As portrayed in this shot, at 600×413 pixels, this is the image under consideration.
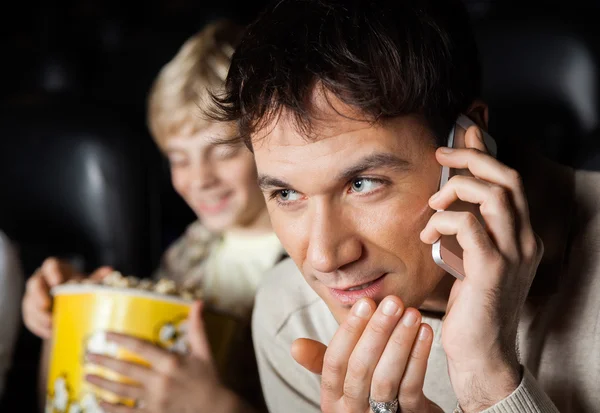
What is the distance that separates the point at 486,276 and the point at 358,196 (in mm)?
165

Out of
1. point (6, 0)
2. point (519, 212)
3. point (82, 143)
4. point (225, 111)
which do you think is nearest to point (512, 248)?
point (519, 212)

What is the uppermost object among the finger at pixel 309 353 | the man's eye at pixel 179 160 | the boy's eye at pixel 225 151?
the boy's eye at pixel 225 151

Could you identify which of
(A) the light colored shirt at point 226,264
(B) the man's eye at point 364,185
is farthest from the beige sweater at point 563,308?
(A) the light colored shirt at point 226,264

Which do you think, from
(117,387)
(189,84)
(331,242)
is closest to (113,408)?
(117,387)

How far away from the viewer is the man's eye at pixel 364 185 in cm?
87

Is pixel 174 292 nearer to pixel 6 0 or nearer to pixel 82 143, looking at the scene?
pixel 82 143

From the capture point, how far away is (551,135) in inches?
69.4

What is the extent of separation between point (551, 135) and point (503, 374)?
3.47ft

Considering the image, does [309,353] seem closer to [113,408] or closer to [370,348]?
[370,348]

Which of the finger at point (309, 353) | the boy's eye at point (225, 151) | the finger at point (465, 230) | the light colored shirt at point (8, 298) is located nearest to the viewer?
the finger at point (465, 230)

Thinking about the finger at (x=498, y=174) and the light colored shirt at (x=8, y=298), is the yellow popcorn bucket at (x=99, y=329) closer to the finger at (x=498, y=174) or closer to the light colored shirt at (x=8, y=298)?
the light colored shirt at (x=8, y=298)

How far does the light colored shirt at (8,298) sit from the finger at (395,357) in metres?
0.67

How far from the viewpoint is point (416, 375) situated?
2.73ft

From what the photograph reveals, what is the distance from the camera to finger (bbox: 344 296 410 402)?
0.81 m
